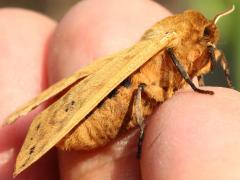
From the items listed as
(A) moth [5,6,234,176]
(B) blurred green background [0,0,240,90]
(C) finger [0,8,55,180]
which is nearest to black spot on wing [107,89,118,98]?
(A) moth [5,6,234,176]

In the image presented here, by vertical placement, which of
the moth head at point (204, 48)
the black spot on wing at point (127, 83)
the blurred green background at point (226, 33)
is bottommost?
the blurred green background at point (226, 33)

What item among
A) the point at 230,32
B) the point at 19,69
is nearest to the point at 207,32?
the point at 19,69

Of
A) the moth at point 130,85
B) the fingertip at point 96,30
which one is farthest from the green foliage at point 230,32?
the moth at point 130,85

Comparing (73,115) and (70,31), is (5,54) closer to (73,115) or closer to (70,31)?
(70,31)

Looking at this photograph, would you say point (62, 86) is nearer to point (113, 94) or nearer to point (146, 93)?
point (113, 94)

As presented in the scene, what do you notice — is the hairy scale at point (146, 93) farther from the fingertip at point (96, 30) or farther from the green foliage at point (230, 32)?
the green foliage at point (230, 32)

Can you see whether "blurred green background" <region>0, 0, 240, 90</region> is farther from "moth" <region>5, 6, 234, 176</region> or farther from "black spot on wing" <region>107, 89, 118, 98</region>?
"black spot on wing" <region>107, 89, 118, 98</region>
